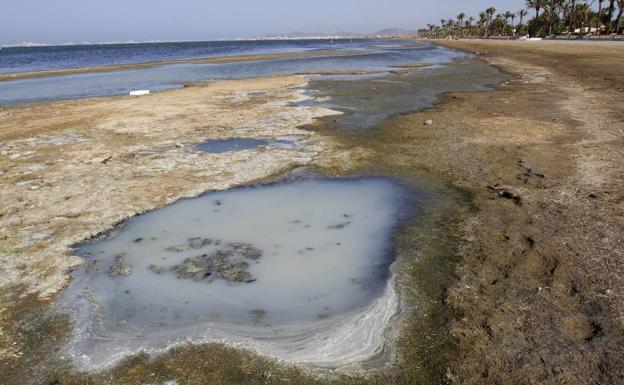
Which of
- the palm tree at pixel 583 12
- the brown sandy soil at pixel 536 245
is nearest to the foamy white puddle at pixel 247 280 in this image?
the brown sandy soil at pixel 536 245

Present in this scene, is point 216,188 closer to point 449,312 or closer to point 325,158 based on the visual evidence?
point 325,158

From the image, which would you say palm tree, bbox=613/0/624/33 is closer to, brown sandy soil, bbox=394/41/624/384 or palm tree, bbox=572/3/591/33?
palm tree, bbox=572/3/591/33

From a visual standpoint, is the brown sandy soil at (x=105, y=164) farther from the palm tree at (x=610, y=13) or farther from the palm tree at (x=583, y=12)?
the palm tree at (x=583, y=12)

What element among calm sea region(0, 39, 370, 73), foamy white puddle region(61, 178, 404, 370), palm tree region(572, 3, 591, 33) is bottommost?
foamy white puddle region(61, 178, 404, 370)

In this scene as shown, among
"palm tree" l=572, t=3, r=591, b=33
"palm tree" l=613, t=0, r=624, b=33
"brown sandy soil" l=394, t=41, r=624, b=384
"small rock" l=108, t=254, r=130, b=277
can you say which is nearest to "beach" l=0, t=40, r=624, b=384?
"brown sandy soil" l=394, t=41, r=624, b=384

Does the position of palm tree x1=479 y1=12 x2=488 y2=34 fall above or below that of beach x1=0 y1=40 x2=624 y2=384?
above

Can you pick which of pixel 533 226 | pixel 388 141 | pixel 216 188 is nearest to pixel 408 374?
pixel 533 226

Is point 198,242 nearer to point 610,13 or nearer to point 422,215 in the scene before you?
point 422,215
